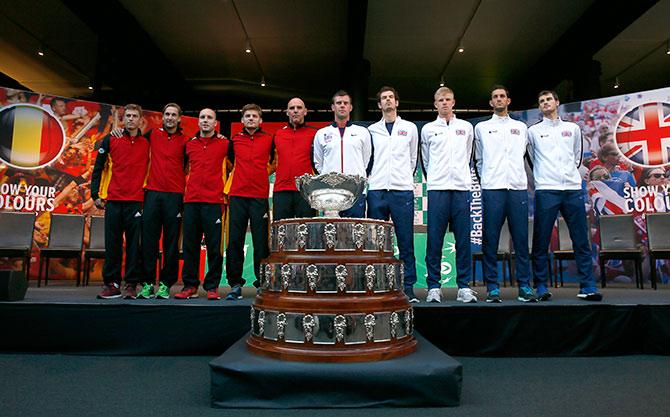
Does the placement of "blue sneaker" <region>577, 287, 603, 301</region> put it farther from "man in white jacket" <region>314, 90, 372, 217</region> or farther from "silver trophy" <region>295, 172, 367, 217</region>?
"silver trophy" <region>295, 172, 367, 217</region>

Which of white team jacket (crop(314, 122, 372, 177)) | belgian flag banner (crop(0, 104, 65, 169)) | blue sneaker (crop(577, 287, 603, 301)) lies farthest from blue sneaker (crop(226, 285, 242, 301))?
belgian flag banner (crop(0, 104, 65, 169))

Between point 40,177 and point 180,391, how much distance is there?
6.50 metres

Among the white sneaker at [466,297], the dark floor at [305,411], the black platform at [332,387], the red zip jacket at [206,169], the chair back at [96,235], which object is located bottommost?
the dark floor at [305,411]

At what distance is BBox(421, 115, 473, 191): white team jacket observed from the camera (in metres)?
3.48

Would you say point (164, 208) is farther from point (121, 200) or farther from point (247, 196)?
point (247, 196)

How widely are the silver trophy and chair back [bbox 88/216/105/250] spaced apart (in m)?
5.41

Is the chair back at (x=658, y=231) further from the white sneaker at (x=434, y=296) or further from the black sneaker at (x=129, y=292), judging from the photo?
the black sneaker at (x=129, y=292)

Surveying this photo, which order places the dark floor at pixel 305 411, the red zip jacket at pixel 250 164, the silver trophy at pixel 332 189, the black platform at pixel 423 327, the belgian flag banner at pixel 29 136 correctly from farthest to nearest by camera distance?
the belgian flag banner at pixel 29 136 < the red zip jacket at pixel 250 164 < the black platform at pixel 423 327 < the silver trophy at pixel 332 189 < the dark floor at pixel 305 411

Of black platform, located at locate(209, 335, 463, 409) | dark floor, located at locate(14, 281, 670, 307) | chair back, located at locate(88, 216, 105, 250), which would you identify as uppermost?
chair back, located at locate(88, 216, 105, 250)

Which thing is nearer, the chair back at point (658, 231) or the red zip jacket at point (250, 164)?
the red zip jacket at point (250, 164)

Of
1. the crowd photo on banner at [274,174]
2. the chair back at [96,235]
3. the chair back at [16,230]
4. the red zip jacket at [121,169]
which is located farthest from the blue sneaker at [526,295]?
the chair back at [16,230]

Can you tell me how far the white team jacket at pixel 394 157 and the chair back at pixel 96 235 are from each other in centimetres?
499

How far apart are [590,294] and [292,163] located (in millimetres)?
2595

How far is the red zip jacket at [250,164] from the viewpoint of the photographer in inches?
144
